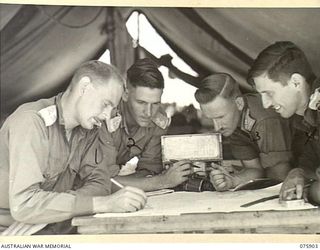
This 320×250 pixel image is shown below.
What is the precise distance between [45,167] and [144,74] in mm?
449

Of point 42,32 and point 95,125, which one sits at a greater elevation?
point 42,32

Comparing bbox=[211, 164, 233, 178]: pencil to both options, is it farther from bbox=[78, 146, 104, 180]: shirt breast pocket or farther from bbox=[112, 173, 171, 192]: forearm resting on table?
bbox=[78, 146, 104, 180]: shirt breast pocket

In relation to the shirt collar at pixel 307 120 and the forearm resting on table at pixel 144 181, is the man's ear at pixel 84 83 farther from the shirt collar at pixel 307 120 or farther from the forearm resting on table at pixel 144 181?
the shirt collar at pixel 307 120

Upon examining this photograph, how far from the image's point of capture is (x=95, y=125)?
216cm

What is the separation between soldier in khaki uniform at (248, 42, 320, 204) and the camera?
214 centimetres

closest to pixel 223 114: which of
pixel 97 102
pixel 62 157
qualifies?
pixel 97 102

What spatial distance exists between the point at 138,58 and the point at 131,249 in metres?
0.63

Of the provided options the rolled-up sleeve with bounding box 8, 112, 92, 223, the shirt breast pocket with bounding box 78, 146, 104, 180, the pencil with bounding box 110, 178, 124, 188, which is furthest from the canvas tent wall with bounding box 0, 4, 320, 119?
the pencil with bounding box 110, 178, 124, 188

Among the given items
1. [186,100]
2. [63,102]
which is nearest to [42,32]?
[63,102]

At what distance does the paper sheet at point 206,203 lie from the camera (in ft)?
6.90

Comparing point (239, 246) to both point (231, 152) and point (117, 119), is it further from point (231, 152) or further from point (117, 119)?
point (117, 119)

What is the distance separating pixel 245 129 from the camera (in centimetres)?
216

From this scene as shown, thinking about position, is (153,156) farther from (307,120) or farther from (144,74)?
(307,120)

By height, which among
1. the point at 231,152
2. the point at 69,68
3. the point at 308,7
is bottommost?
the point at 231,152
